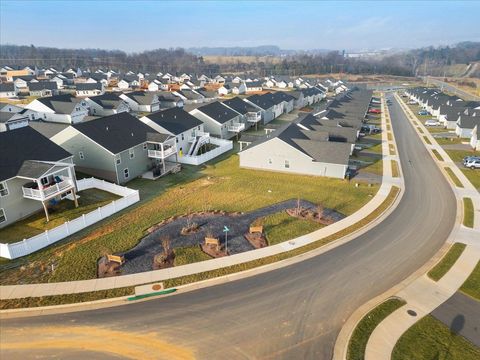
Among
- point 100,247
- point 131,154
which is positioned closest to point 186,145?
point 131,154

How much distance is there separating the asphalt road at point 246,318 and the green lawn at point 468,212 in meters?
7.11

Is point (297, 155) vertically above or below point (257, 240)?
above

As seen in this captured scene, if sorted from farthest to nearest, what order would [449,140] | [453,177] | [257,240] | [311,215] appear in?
[449,140] < [453,177] < [311,215] < [257,240]

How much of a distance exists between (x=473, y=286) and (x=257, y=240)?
50.0 feet

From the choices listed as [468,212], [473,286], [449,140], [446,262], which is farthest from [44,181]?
[449,140]

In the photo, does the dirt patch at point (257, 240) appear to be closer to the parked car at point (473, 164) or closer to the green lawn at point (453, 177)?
the green lawn at point (453, 177)

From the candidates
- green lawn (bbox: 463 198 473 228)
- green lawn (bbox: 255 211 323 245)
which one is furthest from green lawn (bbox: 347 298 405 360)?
green lawn (bbox: 463 198 473 228)

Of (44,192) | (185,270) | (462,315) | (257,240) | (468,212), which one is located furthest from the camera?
(468,212)

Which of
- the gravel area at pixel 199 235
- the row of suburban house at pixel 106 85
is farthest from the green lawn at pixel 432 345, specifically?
the row of suburban house at pixel 106 85

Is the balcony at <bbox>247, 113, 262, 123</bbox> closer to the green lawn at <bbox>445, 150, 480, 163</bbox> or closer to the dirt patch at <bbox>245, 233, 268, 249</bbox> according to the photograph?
the green lawn at <bbox>445, 150, 480, 163</bbox>

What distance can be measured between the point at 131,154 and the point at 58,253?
1823 centimetres

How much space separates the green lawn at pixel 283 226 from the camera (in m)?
27.0

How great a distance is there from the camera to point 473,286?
69.4 feet

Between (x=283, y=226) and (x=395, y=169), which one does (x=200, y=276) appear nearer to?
(x=283, y=226)
